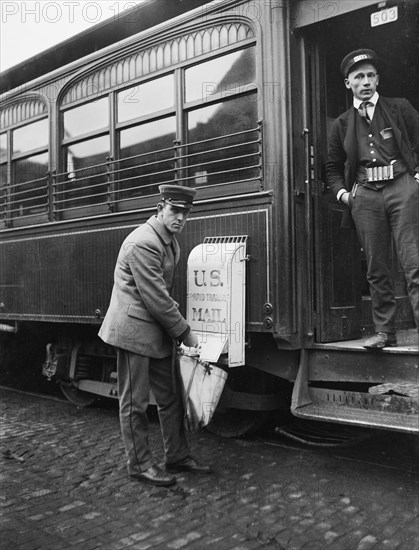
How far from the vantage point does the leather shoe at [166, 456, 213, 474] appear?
3.86 metres

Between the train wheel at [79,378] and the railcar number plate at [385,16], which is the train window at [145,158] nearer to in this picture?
the railcar number plate at [385,16]

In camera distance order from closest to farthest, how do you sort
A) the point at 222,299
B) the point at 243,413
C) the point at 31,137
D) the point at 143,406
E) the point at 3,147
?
1. the point at 143,406
2. the point at 222,299
3. the point at 243,413
4. the point at 31,137
5. the point at 3,147

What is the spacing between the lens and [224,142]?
432 centimetres

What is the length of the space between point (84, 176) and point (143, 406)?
8.48 feet

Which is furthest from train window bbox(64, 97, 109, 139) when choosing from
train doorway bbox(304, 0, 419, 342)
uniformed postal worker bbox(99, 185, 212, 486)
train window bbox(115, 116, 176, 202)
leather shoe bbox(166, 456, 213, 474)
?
leather shoe bbox(166, 456, 213, 474)

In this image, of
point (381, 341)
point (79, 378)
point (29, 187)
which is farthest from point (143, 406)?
point (29, 187)

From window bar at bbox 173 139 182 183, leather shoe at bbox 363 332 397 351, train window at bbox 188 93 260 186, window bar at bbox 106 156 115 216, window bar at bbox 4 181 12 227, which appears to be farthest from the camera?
window bar at bbox 4 181 12 227

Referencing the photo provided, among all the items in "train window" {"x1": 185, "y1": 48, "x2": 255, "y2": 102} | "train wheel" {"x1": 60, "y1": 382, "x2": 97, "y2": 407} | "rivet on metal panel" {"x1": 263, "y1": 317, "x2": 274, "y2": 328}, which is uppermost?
"train window" {"x1": 185, "y1": 48, "x2": 255, "y2": 102}

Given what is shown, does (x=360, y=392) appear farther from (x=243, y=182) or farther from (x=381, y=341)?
(x=243, y=182)

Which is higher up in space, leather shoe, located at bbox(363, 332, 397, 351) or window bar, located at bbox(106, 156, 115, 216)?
window bar, located at bbox(106, 156, 115, 216)

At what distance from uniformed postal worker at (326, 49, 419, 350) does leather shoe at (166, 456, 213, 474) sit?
1.33 meters

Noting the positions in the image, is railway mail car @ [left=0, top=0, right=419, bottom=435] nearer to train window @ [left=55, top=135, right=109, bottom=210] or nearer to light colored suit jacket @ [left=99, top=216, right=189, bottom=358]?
train window @ [left=55, top=135, right=109, bottom=210]

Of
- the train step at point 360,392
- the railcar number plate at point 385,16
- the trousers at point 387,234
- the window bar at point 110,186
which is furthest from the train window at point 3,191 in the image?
the railcar number plate at point 385,16

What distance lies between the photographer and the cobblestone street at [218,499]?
294 cm
